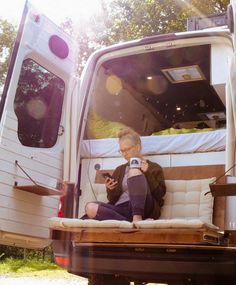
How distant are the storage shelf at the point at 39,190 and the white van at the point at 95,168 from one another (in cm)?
2

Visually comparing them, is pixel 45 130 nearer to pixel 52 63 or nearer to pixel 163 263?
pixel 52 63

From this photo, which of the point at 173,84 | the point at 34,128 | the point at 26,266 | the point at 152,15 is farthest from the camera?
the point at 152,15

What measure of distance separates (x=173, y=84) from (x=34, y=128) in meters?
2.90

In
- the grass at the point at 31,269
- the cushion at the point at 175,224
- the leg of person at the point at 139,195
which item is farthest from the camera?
the grass at the point at 31,269

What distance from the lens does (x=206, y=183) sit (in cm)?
418

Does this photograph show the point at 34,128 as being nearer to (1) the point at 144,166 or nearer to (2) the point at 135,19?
(1) the point at 144,166

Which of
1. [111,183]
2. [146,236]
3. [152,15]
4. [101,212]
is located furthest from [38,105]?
[152,15]

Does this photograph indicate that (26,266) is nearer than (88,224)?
No

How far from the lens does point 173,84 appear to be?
23.1ft

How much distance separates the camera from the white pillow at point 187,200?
411 centimetres

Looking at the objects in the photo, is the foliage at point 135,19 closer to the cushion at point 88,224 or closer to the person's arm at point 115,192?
the person's arm at point 115,192

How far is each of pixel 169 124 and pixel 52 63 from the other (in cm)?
369

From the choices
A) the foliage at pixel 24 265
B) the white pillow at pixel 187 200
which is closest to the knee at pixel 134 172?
the white pillow at pixel 187 200

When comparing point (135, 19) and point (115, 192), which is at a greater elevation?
point (135, 19)
